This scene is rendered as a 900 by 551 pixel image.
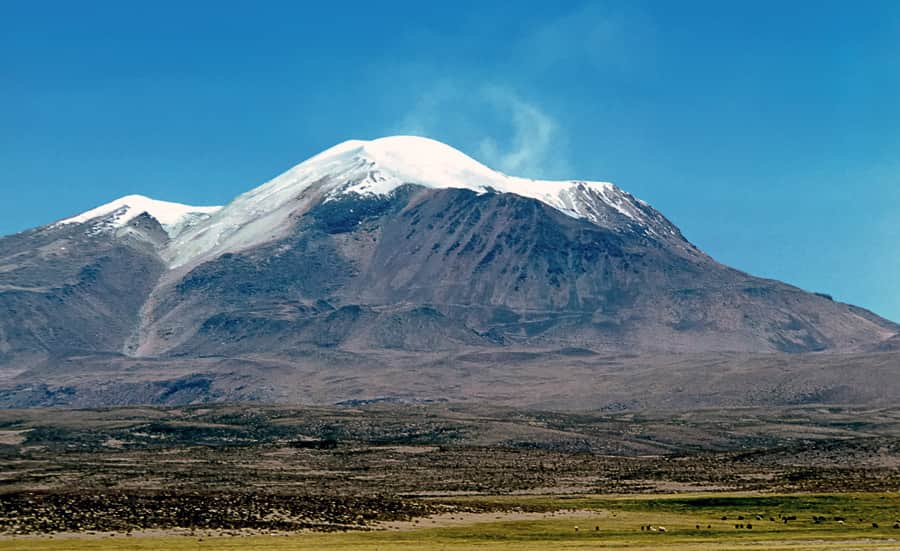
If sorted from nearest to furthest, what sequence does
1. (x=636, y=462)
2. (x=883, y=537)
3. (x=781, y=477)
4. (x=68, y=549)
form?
(x=68, y=549) < (x=883, y=537) < (x=781, y=477) < (x=636, y=462)

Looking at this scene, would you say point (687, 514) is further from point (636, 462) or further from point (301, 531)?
point (636, 462)

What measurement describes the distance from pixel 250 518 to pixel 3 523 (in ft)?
50.7

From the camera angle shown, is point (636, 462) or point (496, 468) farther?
point (636, 462)

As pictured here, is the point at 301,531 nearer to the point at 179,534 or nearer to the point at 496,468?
the point at 179,534

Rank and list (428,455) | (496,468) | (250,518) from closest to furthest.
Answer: (250,518) → (496,468) → (428,455)

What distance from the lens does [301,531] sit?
8375 cm

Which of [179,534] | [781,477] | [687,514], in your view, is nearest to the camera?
[179,534]

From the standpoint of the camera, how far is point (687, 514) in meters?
95.3

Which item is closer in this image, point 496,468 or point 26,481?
point 26,481

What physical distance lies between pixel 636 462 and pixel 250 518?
8136cm

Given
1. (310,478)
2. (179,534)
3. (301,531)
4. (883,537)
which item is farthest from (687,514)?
(310,478)

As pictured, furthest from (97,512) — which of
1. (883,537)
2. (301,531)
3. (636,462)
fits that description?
(636,462)

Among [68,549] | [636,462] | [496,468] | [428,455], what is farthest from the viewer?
[428,455]

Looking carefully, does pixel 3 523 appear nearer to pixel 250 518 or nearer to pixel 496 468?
pixel 250 518
